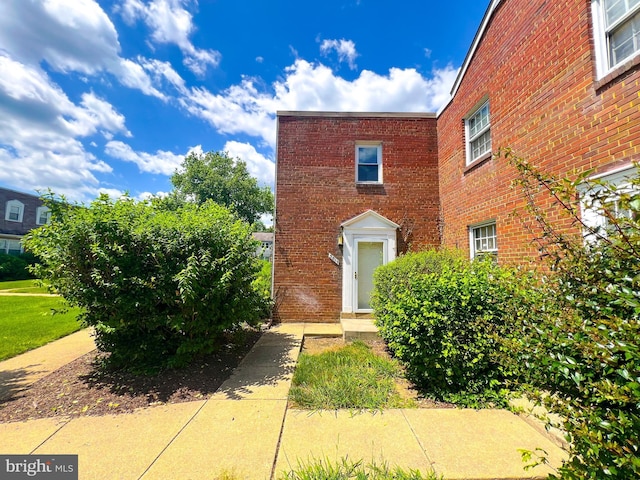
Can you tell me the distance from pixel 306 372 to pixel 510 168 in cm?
512

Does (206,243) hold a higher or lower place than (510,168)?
lower

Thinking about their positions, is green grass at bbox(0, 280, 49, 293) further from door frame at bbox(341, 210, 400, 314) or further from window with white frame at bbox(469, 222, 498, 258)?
window with white frame at bbox(469, 222, 498, 258)

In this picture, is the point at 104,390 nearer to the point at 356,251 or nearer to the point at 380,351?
the point at 380,351

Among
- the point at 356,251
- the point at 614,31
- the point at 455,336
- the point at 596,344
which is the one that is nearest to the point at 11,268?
the point at 356,251

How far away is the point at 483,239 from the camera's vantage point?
6.18 m

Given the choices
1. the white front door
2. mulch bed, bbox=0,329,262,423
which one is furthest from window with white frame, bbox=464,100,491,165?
mulch bed, bbox=0,329,262,423

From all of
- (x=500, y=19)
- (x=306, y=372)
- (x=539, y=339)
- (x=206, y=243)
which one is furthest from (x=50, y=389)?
(x=500, y=19)

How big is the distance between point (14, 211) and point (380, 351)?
3350 centimetres

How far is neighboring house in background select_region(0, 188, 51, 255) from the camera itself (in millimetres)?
21656

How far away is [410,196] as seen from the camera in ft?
27.2

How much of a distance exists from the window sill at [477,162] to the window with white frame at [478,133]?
0.08 m

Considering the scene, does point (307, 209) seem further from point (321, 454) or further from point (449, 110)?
point (321, 454)

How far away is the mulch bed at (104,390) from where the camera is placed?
3.40m

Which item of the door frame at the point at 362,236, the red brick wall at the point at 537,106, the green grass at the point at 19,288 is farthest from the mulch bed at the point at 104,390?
the green grass at the point at 19,288
